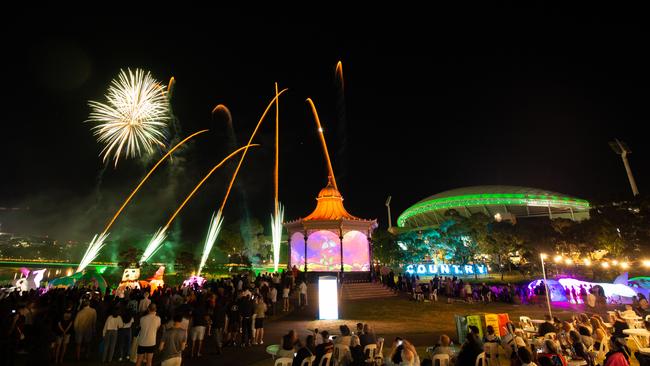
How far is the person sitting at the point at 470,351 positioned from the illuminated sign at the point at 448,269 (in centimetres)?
3875

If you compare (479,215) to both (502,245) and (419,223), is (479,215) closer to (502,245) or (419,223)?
(502,245)

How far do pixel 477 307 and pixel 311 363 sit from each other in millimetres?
17630

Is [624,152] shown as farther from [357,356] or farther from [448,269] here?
[357,356]

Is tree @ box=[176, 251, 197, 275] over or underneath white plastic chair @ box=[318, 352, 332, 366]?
over

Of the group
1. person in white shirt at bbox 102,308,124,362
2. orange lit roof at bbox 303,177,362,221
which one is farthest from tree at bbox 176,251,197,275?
person in white shirt at bbox 102,308,124,362

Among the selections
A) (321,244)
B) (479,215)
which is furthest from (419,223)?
(321,244)

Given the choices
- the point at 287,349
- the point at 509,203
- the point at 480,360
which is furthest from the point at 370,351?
the point at 509,203

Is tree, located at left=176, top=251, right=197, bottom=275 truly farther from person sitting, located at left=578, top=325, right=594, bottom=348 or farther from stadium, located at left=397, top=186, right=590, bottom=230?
stadium, located at left=397, top=186, right=590, bottom=230

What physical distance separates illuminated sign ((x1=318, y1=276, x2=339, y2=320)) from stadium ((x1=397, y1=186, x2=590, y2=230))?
64.6 metres

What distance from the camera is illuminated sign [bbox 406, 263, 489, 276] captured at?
45.2 m

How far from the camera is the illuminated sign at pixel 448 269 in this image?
45.2 m

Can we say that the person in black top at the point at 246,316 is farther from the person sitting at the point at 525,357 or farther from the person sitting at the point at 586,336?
the person sitting at the point at 586,336

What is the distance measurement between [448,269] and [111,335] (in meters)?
46.7

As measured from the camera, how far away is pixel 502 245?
39.4m
